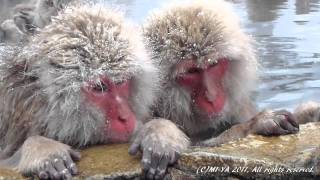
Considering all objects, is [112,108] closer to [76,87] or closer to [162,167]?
[76,87]

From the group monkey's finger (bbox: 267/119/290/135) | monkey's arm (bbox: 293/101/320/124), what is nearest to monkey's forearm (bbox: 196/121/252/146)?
monkey's finger (bbox: 267/119/290/135)

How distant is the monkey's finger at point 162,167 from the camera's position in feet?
8.63

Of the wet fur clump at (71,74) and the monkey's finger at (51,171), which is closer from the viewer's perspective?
the monkey's finger at (51,171)

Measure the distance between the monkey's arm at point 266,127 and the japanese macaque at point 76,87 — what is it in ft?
1.27

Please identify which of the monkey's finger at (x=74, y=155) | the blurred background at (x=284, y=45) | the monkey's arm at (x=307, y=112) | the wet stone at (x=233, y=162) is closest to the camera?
the wet stone at (x=233, y=162)

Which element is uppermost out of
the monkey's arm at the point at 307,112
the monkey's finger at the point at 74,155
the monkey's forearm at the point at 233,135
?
the monkey's finger at the point at 74,155

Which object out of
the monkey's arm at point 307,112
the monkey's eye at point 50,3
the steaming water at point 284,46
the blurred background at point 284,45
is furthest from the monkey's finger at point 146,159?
the monkey's eye at point 50,3

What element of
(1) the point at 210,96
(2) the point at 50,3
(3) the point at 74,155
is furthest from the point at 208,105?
(2) the point at 50,3

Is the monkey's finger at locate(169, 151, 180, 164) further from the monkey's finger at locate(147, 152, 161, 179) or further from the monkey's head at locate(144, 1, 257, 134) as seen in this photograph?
the monkey's head at locate(144, 1, 257, 134)

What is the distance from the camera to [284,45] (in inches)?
278

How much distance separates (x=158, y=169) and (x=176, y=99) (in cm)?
→ 80

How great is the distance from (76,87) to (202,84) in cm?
71

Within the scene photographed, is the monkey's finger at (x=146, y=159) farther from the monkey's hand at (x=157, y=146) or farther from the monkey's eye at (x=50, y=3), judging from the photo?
the monkey's eye at (x=50, y=3)

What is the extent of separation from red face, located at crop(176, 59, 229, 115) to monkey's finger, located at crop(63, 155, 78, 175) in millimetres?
867
